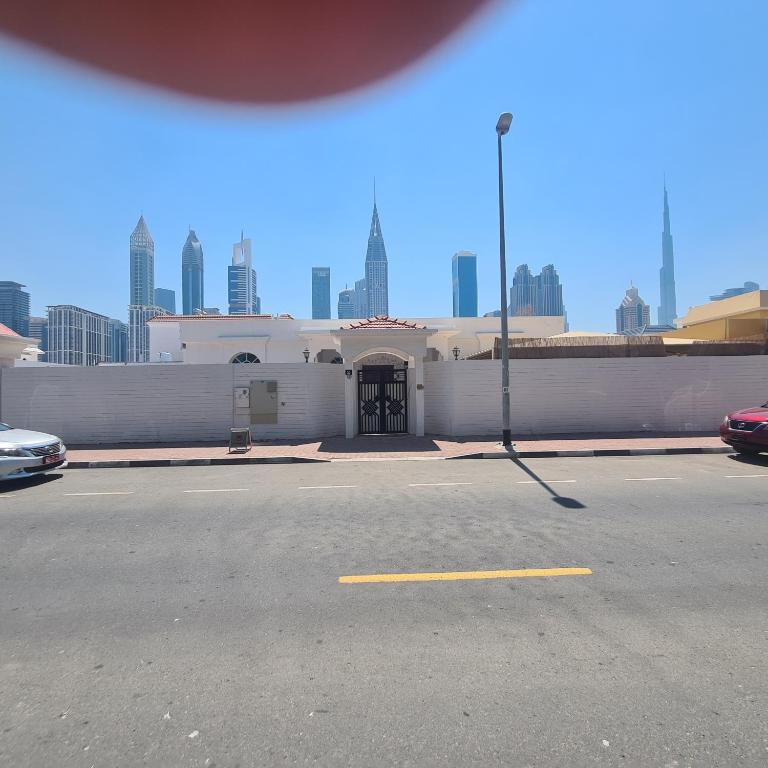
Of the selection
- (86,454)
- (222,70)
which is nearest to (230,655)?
(222,70)

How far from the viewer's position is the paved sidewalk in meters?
11.2

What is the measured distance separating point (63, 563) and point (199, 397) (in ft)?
32.7

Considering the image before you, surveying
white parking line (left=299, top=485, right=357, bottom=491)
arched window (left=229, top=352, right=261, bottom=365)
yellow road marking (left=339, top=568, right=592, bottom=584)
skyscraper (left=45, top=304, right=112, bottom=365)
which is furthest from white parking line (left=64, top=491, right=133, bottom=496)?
skyscraper (left=45, top=304, right=112, bottom=365)

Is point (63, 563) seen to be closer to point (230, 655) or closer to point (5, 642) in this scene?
Answer: point (5, 642)

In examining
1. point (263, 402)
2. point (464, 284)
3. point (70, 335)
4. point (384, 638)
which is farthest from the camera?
point (464, 284)

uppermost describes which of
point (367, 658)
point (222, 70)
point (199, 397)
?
point (222, 70)

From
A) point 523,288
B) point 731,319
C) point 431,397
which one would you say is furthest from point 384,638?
point 523,288

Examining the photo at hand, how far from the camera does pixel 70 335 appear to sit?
317 ft

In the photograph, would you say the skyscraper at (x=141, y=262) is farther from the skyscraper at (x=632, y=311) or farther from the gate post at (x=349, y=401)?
the gate post at (x=349, y=401)

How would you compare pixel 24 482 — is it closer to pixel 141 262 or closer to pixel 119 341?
pixel 119 341

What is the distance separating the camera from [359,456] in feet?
37.7

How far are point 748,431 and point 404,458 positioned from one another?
766cm

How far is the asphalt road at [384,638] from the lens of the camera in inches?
89.2

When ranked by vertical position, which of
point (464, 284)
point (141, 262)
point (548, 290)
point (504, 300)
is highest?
point (141, 262)
